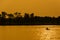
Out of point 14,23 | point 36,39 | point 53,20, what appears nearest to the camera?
point 36,39

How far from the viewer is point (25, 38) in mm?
35781

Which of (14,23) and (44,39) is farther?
(14,23)

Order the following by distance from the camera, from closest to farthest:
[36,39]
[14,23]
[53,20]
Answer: [36,39]
[14,23]
[53,20]

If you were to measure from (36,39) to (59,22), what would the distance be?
151 ft

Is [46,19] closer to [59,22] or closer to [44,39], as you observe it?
[59,22]

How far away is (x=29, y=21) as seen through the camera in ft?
264

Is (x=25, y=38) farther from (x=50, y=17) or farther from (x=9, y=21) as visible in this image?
(x=50, y=17)

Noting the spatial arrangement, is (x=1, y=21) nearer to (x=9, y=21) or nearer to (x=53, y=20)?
(x=9, y=21)

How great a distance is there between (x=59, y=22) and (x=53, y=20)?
8.77ft

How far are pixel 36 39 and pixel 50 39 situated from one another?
164 centimetres

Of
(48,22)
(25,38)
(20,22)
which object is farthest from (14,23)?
(25,38)

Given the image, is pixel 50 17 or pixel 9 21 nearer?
pixel 9 21

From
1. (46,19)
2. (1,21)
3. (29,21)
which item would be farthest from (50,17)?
(1,21)

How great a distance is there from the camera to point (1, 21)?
77.6 meters
